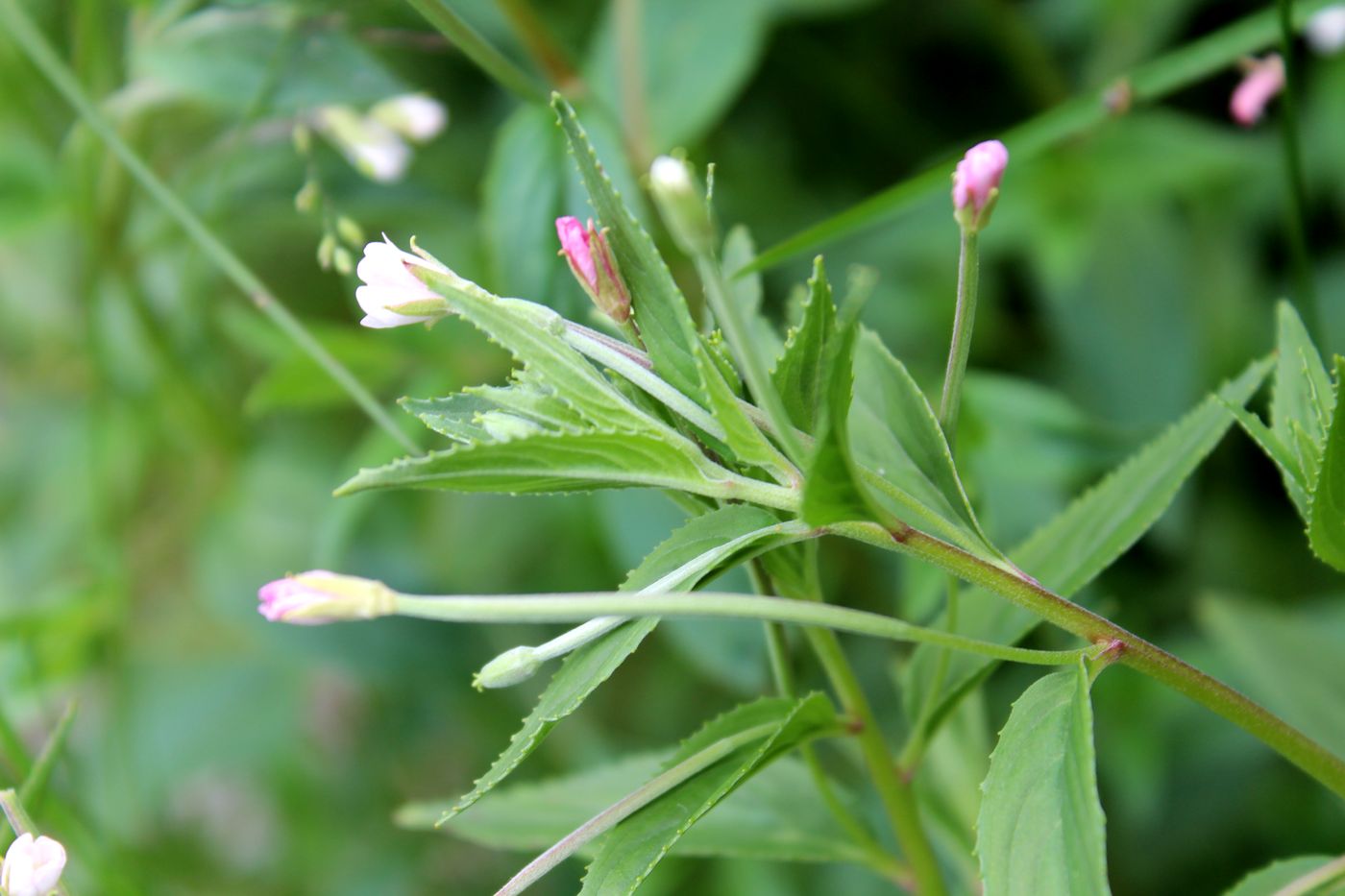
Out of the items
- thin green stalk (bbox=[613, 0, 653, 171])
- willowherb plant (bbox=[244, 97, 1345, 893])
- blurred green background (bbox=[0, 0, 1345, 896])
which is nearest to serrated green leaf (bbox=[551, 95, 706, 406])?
willowherb plant (bbox=[244, 97, 1345, 893])

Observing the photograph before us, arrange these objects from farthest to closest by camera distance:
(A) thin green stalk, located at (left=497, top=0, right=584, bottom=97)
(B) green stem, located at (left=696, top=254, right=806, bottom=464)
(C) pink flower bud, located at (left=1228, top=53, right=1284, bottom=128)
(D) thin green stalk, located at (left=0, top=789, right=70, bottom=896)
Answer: (A) thin green stalk, located at (left=497, top=0, right=584, bottom=97), (C) pink flower bud, located at (left=1228, top=53, right=1284, bottom=128), (D) thin green stalk, located at (left=0, top=789, right=70, bottom=896), (B) green stem, located at (left=696, top=254, right=806, bottom=464)

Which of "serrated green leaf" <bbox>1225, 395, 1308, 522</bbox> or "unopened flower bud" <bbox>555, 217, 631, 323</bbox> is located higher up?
"unopened flower bud" <bbox>555, 217, 631, 323</bbox>

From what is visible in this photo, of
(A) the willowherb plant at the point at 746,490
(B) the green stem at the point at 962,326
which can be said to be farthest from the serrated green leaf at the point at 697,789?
(B) the green stem at the point at 962,326

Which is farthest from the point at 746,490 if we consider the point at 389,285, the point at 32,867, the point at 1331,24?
the point at 1331,24

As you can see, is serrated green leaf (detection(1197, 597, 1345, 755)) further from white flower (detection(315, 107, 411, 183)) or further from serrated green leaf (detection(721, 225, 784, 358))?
white flower (detection(315, 107, 411, 183))

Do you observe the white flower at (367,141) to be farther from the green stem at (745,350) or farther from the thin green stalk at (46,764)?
the green stem at (745,350)

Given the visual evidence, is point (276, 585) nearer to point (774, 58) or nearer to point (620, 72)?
point (620, 72)
